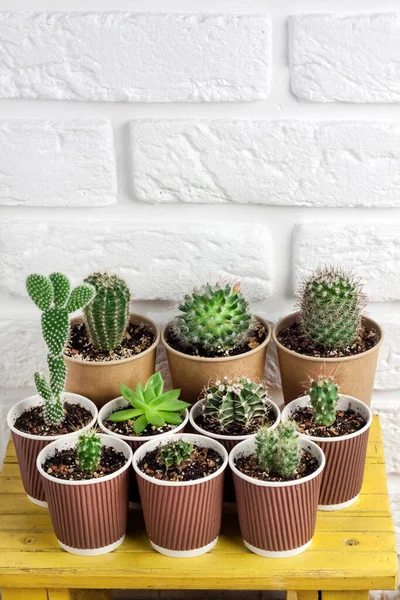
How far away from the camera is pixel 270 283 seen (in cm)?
147

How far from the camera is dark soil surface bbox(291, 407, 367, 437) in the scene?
4.10 ft

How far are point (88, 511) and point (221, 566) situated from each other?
21 centimetres

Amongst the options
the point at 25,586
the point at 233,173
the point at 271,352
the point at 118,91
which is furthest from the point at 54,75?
the point at 25,586

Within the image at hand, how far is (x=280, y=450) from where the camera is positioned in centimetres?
113

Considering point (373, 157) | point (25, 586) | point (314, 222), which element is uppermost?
point (373, 157)

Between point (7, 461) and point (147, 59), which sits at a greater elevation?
point (147, 59)

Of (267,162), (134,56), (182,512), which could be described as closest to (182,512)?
(182,512)

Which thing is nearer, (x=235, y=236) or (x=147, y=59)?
(x=147, y=59)

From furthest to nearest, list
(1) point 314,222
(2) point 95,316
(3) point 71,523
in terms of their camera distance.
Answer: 1. (1) point 314,222
2. (2) point 95,316
3. (3) point 71,523

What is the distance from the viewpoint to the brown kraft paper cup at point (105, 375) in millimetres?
1338

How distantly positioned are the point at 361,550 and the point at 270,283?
50 cm

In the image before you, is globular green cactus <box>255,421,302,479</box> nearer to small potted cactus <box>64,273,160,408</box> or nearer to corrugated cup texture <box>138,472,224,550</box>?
corrugated cup texture <box>138,472,224,550</box>

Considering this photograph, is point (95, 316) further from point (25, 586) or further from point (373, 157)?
point (373, 157)

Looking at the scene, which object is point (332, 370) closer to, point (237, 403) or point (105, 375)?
point (237, 403)
